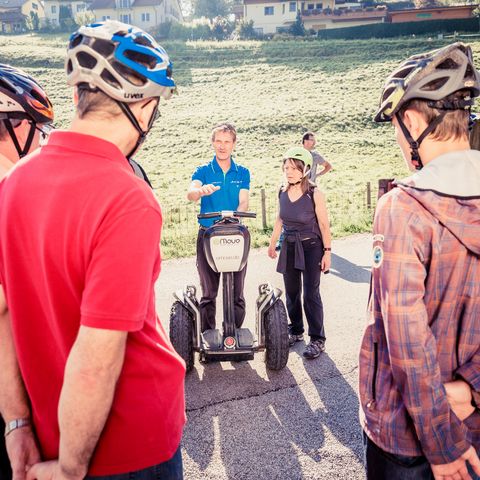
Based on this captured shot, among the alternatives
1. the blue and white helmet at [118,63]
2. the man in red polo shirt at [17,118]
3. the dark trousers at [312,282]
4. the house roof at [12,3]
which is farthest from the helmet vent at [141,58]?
the house roof at [12,3]

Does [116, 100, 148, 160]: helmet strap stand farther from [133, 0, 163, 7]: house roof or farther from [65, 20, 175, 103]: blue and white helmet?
[133, 0, 163, 7]: house roof

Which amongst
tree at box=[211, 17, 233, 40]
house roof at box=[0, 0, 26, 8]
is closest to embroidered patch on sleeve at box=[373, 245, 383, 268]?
tree at box=[211, 17, 233, 40]

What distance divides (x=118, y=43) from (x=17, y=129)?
1.11 m

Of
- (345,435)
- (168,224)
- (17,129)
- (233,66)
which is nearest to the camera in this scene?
(17,129)

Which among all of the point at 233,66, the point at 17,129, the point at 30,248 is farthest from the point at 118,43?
the point at 233,66

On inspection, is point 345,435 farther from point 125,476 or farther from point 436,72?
point 436,72

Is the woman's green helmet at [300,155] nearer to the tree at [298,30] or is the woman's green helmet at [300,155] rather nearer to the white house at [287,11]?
the tree at [298,30]

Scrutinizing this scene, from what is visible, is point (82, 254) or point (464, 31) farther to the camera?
point (464, 31)

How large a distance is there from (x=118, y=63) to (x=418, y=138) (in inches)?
45.2

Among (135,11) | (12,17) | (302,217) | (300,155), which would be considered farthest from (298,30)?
(302,217)

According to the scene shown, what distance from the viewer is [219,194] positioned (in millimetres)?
5215

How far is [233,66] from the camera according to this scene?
45406 millimetres

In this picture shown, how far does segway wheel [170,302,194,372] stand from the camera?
4.51 meters

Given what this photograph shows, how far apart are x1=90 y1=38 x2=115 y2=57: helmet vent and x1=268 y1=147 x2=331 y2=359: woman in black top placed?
348 centimetres
